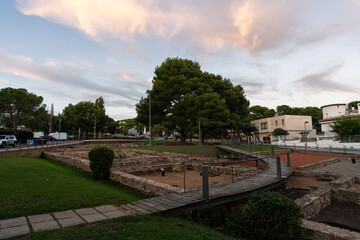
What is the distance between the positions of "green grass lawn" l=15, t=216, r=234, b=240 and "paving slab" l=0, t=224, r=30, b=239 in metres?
0.40

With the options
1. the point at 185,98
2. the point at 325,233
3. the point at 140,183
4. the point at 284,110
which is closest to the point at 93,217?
the point at 140,183

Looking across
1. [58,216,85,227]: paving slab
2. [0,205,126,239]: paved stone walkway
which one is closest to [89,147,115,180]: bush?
[0,205,126,239]: paved stone walkway

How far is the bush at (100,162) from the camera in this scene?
10773mm

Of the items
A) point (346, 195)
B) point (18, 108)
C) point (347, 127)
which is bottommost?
point (346, 195)

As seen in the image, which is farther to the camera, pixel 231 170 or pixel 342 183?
pixel 231 170

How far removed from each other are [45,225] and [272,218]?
5.14m

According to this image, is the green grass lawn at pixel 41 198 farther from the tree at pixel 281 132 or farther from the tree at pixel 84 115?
the tree at pixel 84 115

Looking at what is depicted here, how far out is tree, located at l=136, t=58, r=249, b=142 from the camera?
33594 millimetres

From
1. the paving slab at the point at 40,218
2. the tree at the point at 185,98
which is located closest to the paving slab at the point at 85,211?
the paving slab at the point at 40,218

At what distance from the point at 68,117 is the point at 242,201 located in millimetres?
64460

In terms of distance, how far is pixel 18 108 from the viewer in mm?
48531

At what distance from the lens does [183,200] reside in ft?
20.2

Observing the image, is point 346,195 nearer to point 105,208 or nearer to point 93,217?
point 105,208

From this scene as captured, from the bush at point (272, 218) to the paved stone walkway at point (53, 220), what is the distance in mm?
3321
